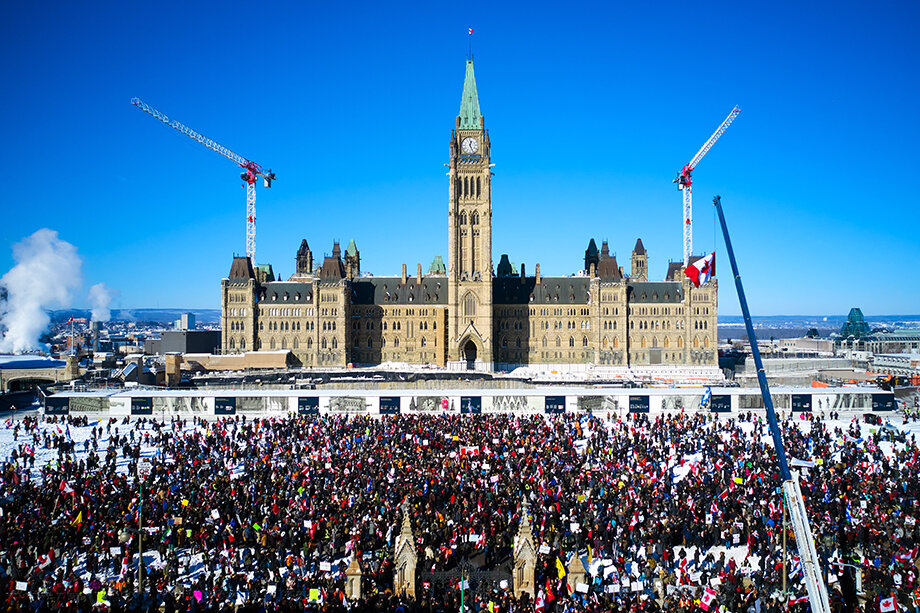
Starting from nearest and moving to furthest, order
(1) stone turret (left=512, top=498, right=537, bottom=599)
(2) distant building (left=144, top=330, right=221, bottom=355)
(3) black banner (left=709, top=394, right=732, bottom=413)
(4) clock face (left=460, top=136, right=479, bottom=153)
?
(1) stone turret (left=512, top=498, right=537, bottom=599)
(3) black banner (left=709, top=394, right=732, bottom=413)
(4) clock face (left=460, top=136, right=479, bottom=153)
(2) distant building (left=144, top=330, right=221, bottom=355)

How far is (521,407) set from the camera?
170ft

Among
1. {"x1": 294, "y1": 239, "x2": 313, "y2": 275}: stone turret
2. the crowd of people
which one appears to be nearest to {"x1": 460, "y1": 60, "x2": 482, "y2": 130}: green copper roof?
{"x1": 294, "y1": 239, "x2": 313, "y2": 275}: stone turret

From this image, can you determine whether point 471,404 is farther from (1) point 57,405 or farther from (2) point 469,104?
(2) point 469,104

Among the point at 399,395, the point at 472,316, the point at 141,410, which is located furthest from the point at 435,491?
the point at 472,316

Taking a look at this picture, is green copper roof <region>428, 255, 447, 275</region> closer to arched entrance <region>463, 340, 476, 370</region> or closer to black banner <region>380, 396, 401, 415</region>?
arched entrance <region>463, 340, 476, 370</region>

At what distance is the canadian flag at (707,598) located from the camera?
18.9 meters

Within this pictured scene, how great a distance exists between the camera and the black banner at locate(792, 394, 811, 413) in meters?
51.2

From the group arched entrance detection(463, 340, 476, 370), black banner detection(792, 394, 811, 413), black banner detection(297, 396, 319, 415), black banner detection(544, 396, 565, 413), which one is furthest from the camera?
arched entrance detection(463, 340, 476, 370)

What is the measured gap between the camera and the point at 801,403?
168 ft

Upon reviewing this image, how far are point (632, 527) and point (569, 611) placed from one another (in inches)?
282

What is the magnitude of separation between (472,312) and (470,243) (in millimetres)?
9918

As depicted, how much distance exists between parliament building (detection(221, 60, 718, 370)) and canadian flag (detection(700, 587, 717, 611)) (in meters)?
Answer: 76.8

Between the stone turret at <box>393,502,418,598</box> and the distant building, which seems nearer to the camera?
the stone turret at <box>393,502,418,598</box>

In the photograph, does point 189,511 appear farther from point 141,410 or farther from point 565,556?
point 141,410
